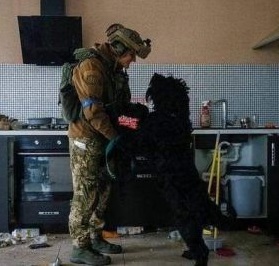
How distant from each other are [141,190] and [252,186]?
0.96 m

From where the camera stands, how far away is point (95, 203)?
313cm

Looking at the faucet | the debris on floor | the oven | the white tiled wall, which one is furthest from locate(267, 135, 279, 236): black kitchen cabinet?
the oven

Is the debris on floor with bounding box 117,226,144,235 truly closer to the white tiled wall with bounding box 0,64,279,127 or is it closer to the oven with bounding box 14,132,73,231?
the oven with bounding box 14,132,73,231

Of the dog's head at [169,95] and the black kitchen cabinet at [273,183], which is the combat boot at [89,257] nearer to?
the dog's head at [169,95]

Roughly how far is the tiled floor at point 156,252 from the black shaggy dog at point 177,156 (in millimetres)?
467

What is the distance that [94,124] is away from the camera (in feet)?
9.47

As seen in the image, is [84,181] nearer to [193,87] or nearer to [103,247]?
[103,247]

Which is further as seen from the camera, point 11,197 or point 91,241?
point 11,197

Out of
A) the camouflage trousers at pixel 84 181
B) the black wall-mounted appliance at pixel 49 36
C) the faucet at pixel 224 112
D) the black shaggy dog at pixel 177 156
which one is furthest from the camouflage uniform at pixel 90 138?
the faucet at pixel 224 112

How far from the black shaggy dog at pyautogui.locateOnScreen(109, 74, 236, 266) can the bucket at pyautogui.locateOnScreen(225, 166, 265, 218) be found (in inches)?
48.7

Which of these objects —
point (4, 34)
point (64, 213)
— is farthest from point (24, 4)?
point (64, 213)

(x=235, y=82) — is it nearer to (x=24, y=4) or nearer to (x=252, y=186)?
(x=252, y=186)

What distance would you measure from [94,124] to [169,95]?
49 centimetres

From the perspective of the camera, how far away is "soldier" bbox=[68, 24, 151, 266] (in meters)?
2.89
